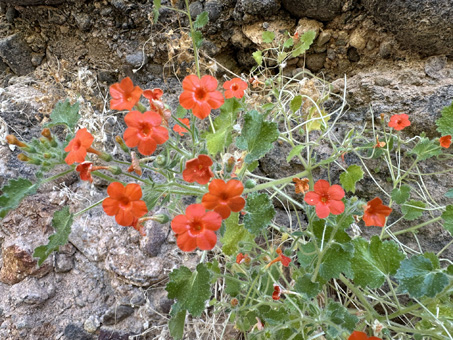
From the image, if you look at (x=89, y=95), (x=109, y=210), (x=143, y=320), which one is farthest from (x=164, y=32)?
(x=143, y=320)

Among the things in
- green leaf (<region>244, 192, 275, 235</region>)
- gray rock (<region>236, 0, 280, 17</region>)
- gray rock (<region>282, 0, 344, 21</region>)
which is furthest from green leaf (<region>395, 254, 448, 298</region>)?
gray rock (<region>236, 0, 280, 17</region>)

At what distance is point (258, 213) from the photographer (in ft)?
2.69

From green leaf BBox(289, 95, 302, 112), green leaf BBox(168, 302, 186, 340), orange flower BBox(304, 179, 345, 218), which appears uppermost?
green leaf BBox(289, 95, 302, 112)

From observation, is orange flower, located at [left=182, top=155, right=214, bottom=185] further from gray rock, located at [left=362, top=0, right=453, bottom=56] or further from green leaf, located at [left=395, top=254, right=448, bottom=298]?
gray rock, located at [left=362, top=0, right=453, bottom=56]

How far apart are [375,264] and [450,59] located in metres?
0.92

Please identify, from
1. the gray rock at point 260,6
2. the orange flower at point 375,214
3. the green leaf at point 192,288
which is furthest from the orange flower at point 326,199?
the gray rock at point 260,6

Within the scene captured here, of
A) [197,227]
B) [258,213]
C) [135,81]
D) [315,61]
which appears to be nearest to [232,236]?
[258,213]

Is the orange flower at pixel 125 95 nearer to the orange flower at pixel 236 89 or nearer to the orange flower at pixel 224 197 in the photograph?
the orange flower at pixel 224 197

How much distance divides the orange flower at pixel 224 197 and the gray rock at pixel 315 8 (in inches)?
41.3

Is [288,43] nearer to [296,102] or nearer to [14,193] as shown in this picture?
[296,102]

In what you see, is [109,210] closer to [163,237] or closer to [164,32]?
[163,237]

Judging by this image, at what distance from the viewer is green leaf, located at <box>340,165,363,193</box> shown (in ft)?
3.43

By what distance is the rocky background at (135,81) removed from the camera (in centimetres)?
122

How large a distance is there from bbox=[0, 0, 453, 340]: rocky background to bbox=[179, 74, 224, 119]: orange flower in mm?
659
